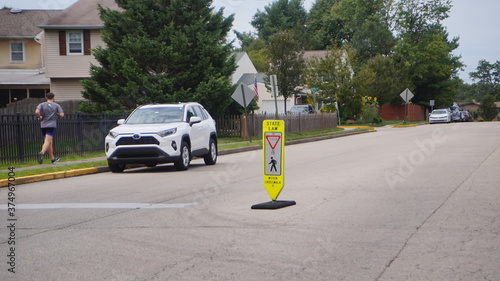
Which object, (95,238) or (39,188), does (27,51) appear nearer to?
(39,188)

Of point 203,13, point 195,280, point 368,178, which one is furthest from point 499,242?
point 203,13

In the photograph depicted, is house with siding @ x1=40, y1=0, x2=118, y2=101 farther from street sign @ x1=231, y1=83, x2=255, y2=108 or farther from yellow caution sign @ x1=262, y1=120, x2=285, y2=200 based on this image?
yellow caution sign @ x1=262, y1=120, x2=285, y2=200

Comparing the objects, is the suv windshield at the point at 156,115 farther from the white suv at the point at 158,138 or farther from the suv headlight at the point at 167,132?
the suv headlight at the point at 167,132

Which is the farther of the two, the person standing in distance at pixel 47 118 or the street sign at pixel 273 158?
the person standing in distance at pixel 47 118

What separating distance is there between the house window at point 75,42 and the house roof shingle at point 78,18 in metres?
0.75

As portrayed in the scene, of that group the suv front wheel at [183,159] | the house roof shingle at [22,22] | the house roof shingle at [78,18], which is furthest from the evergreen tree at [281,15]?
the suv front wheel at [183,159]

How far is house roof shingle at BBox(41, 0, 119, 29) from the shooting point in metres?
39.1

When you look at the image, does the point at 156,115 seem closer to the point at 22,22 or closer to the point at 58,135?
the point at 58,135

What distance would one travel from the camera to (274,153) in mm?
9680

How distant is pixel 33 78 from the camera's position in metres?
43.1

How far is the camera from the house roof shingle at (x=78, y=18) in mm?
39094

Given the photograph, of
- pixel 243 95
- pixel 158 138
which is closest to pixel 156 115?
pixel 158 138

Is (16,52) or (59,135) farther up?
(16,52)

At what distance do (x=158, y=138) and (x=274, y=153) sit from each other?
23.2 ft
